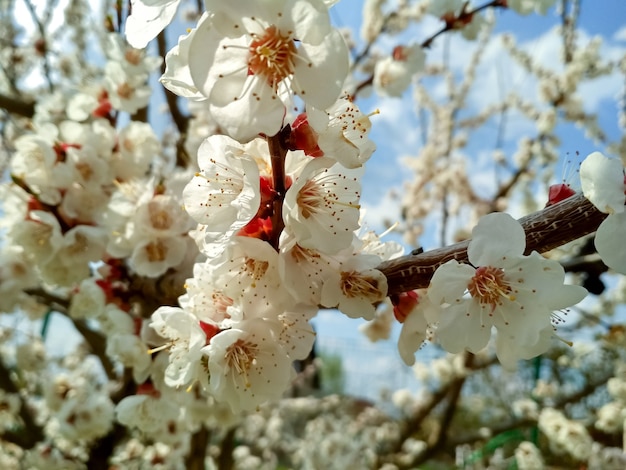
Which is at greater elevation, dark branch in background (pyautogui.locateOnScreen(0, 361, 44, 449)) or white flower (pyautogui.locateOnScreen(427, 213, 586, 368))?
dark branch in background (pyautogui.locateOnScreen(0, 361, 44, 449))

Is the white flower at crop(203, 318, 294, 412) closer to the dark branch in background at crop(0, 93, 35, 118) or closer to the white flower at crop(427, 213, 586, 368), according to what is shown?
the white flower at crop(427, 213, 586, 368)

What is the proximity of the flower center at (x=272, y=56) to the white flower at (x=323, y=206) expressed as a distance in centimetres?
11

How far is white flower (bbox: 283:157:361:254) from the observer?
0.60 metres

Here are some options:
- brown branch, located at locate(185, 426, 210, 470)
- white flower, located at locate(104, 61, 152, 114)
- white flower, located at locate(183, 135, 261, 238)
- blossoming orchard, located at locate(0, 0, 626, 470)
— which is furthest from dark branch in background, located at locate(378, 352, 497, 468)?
white flower, located at locate(183, 135, 261, 238)

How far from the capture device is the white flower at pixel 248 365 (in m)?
0.65

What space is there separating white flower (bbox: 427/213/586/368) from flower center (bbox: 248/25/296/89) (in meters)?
0.30

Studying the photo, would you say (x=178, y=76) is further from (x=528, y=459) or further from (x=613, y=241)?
(x=528, y=459)

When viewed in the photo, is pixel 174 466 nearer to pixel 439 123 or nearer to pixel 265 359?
pixel 265 359

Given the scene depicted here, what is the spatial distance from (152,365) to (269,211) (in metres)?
0.58

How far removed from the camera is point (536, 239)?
2.09ft

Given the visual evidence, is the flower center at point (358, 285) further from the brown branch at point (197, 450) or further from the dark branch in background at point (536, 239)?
the brown branch at point (197, 450)

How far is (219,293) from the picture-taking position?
2.39ft

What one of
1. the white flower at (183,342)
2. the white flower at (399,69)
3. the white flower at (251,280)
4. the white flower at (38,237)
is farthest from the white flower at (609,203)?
the white flower at (399,69)

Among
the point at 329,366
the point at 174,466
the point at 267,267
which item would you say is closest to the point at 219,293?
the point at 267,267
